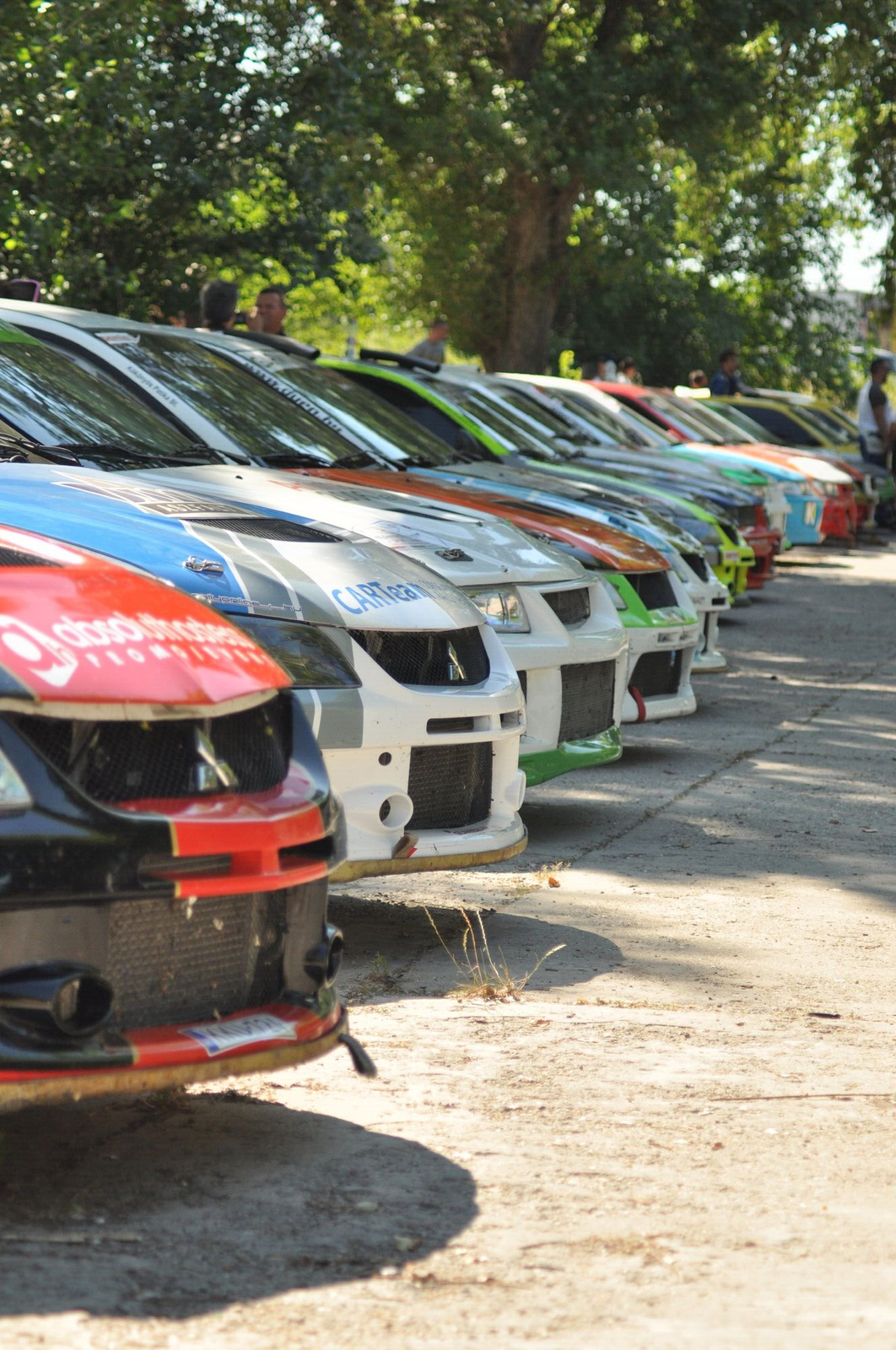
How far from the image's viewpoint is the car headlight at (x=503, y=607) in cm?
641

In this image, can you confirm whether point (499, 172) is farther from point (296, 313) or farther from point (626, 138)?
point (296, 313)

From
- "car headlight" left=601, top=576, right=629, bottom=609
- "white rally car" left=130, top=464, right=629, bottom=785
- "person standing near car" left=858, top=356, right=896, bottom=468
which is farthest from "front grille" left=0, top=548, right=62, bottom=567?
"person standing near car" left=858, top=356, right=896, bottom=468

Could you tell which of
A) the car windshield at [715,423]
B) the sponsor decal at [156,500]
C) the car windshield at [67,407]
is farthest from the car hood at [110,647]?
the car windshield at [715,423]

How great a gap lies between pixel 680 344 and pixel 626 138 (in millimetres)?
17041

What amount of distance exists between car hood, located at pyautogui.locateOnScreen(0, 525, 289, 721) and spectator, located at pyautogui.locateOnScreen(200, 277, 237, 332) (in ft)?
23.5

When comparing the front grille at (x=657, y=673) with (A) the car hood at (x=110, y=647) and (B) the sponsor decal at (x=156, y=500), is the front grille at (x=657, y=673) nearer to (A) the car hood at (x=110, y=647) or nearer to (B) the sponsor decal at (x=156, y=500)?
(B) the sponsor decal at (x=156, y=500)

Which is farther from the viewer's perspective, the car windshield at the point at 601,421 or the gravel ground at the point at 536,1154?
the car windshield at the point at 601,421

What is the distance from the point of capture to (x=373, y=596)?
5145 mm

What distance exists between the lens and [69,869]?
10.3 ft

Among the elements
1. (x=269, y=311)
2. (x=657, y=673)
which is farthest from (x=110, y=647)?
(x=269, y=311)

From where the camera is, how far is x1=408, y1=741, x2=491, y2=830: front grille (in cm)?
513

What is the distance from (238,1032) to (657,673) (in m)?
5.43

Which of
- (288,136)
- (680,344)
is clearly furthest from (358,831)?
(680,344)

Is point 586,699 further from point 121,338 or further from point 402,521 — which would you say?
point 121,338
